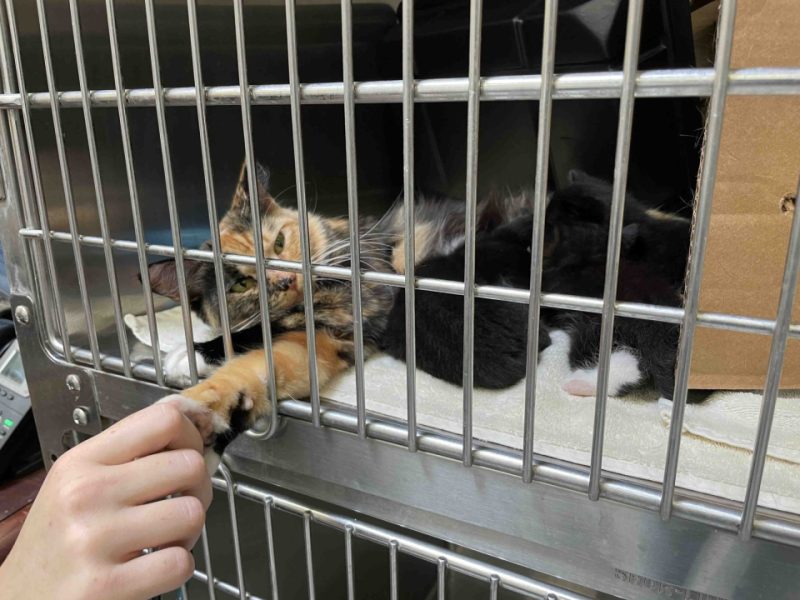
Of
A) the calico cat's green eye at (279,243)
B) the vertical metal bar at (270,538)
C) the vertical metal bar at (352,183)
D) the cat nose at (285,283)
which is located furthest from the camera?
the calico cat's green eye at (279,243)

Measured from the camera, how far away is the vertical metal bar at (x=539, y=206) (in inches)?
13.7

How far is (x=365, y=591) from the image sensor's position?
79 cm

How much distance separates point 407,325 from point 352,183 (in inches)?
4.4

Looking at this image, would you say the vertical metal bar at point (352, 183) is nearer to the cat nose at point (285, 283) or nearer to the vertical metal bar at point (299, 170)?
the vertical metal bar at point (299, 170)

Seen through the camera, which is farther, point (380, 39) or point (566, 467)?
point (380, 39)

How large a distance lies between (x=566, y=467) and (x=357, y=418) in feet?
0.59

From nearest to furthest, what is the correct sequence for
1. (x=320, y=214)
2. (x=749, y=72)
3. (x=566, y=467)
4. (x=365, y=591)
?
(x=749, y=72)
(x=566, y=467)
(x=365, y=591)
(x=320, y=214)

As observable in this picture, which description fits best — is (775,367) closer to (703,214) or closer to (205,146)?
(703,214)

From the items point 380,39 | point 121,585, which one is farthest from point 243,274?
point 121,585

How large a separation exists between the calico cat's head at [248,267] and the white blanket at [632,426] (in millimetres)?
212

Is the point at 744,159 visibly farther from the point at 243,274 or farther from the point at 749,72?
the point at 243,274

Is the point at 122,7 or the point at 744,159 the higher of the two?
the point at 122,7

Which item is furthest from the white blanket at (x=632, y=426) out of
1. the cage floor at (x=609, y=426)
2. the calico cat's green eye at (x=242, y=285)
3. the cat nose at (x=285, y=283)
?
the calico cat's green eye at (x=242, y=285)

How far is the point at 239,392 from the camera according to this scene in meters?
0.58
